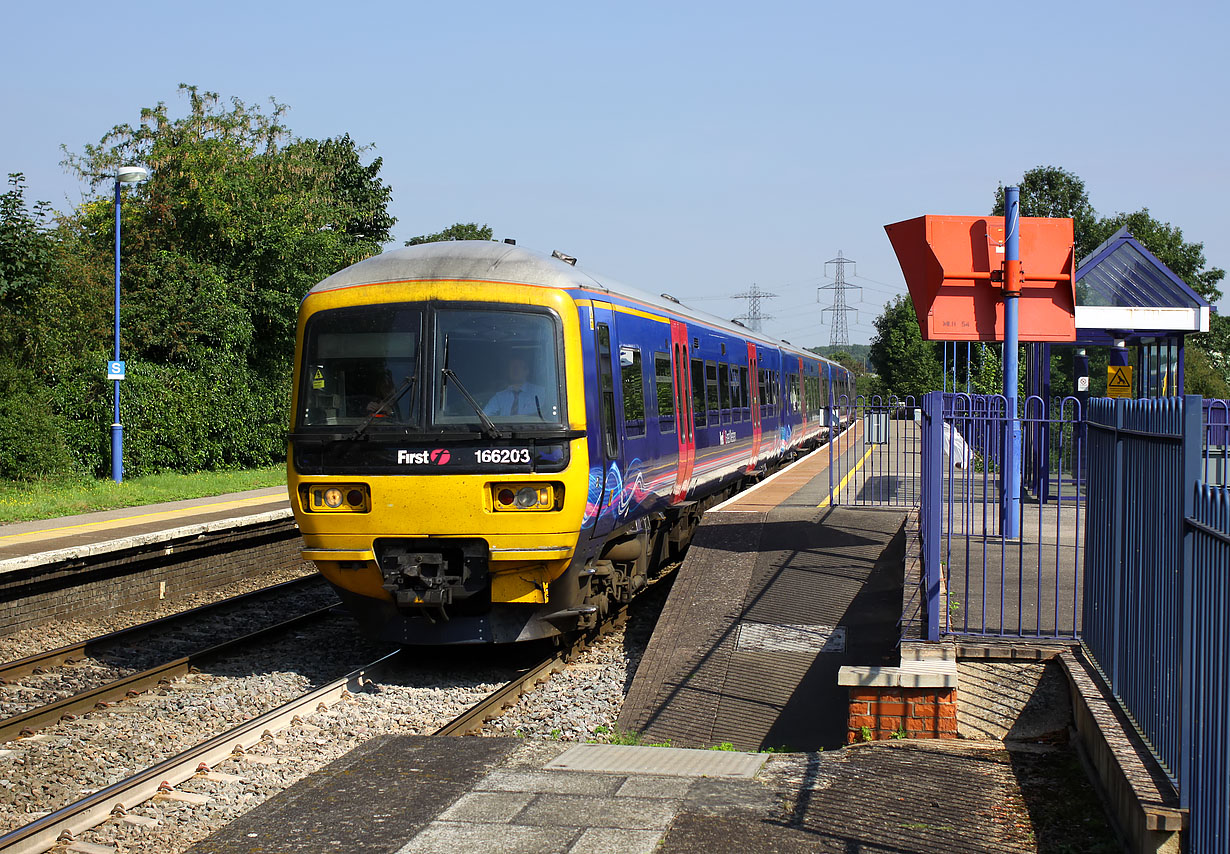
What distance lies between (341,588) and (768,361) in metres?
13.3

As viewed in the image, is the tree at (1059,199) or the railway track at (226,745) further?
the tree at (1059,199)

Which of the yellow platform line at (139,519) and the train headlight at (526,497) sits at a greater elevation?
the train headlight at (526,497)

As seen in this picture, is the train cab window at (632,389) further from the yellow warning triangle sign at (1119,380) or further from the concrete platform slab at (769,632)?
the yellow warning triangle sign at (1119,380)

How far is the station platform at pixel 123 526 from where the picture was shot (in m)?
12.0

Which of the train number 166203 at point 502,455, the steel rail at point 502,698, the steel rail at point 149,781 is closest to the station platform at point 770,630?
the steel rail at point 502,698

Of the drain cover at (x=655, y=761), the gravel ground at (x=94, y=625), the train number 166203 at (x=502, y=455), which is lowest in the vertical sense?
the gravel ground at (x=94, y=625)

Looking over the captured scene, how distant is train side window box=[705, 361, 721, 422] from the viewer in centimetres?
1457

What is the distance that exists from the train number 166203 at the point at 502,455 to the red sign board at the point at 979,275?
13.2ft

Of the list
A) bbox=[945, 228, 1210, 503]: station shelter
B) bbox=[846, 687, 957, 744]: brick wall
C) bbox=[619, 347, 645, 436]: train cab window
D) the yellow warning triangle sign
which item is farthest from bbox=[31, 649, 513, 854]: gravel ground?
the yellow warning triangle sign

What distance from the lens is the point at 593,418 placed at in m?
9.02

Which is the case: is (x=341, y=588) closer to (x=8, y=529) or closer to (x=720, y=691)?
(x=720, y=691)

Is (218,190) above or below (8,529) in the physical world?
above

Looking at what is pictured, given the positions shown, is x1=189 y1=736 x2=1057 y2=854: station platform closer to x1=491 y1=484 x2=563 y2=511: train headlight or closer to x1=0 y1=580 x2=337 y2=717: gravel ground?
x1=491 y1=484 x2=563 y2=511: train headlight

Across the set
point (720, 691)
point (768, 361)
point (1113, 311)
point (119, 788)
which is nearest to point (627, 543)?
point (720, 691)
